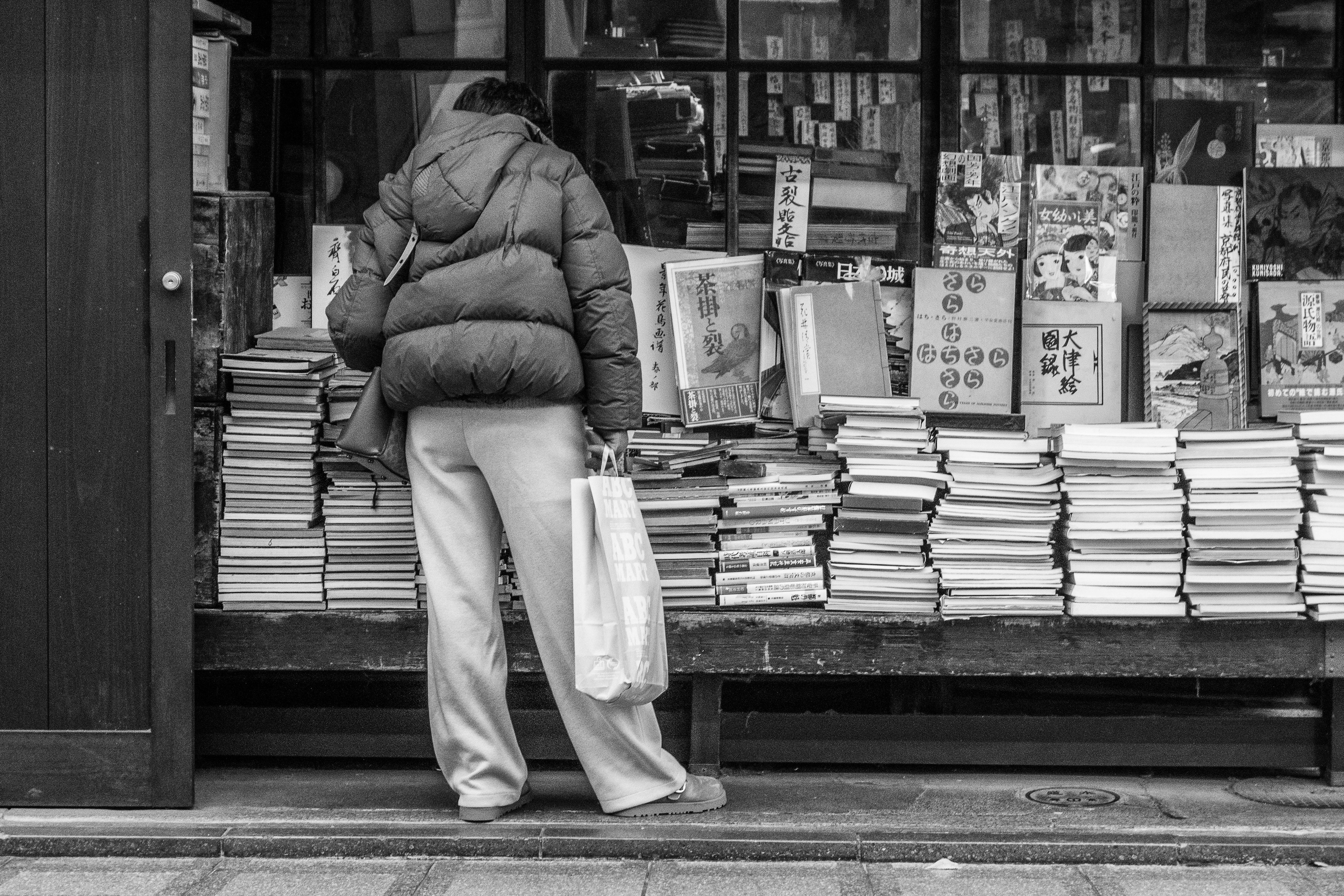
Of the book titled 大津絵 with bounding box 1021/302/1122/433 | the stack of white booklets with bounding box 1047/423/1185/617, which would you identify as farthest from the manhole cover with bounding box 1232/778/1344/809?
the book titled 大津絵 with bounding box 1021/302/1122/433

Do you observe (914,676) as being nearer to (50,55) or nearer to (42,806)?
(42,806)

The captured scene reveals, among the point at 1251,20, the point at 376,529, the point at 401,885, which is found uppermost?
the point at 1251,20

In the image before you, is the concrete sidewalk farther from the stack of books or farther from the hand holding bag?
the hand holding bag

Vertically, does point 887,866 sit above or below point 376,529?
below

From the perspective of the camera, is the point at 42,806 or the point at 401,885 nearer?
the point at 401,885

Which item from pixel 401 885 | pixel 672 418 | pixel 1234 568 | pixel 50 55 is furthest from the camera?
pixel 672 418

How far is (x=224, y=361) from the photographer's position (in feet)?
15.0

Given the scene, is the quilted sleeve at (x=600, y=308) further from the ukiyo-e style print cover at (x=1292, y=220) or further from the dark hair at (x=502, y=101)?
the ukiyo-e style print cover at (x=1292, y=220)

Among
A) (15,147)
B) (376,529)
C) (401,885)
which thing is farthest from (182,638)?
(15,147)

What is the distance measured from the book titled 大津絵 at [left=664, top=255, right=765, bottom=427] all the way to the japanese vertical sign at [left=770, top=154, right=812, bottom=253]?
0.31 metres

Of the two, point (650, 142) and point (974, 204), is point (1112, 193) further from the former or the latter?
point (650, 142)

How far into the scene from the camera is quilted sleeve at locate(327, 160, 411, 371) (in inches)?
165

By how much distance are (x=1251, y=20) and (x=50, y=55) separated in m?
3.92

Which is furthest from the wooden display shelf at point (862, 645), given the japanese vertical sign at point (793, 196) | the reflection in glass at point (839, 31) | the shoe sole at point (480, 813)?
the reflection in glass at point (839, 31)
